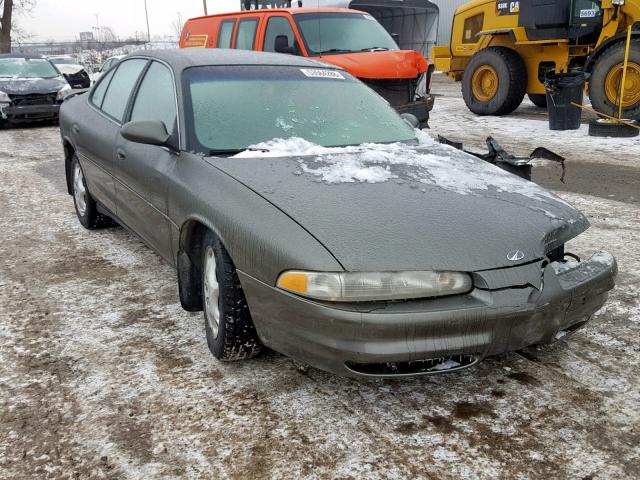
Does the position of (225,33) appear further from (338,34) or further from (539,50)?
(539,50)

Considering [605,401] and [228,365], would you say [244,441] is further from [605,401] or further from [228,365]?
[605,401]

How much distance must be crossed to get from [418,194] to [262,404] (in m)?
1.14

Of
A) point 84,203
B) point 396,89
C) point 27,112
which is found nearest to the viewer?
point 84,203

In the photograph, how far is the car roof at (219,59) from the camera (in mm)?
3752

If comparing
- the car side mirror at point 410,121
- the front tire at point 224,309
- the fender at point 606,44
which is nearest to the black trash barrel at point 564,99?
the fender at point 606,44

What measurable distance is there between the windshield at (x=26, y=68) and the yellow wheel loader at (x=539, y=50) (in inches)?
339

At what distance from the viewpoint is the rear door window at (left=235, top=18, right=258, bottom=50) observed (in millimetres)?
9281

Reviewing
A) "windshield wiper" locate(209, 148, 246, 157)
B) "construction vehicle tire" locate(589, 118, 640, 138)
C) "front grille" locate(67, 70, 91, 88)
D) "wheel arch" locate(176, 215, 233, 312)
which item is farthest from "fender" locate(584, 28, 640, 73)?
"front grille" locate(67, 70, 91, 88)

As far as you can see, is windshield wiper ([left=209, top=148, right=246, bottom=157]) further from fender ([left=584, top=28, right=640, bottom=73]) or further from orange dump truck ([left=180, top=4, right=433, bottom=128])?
fender ([left=584, top=28, right=640, bottom=73])

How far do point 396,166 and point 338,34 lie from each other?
645 centimetres

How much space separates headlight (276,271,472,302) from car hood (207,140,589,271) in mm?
36

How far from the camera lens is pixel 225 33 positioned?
9781mm

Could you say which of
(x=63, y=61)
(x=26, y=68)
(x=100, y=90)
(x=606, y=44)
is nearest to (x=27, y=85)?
(x=26, y=68)

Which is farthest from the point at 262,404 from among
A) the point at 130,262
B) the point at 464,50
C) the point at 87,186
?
the point at 464,50
